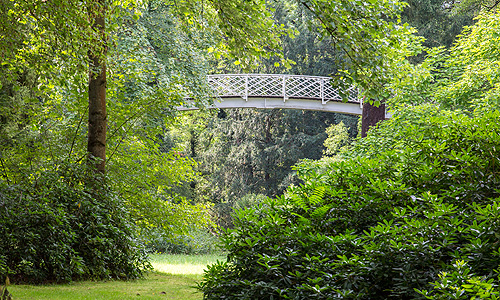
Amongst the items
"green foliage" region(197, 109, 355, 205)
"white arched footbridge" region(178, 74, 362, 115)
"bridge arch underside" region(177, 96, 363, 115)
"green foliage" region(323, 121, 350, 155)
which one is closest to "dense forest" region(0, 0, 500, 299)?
"white arched footbridge" region(178, 74, 362, 115)

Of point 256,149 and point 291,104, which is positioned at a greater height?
point 291,104

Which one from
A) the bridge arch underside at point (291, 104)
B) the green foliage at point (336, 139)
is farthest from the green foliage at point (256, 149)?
the bridge arch underside at point (291, 104)

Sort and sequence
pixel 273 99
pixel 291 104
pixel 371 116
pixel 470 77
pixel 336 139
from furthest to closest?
pixel 336 139 → pixel 291 104 → pixel 273 99 → pixel 371 116 → pixel 470 77

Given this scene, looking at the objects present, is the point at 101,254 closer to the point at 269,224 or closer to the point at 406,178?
the point at 269,224

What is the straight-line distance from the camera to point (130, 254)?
22.4ft

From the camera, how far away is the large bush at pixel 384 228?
3.03 meters

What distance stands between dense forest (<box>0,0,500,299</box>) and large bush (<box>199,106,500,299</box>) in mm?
14

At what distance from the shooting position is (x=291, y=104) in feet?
67.1

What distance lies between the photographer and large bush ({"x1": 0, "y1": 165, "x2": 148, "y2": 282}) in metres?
5.64

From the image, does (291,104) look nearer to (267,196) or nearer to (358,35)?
(267,196)

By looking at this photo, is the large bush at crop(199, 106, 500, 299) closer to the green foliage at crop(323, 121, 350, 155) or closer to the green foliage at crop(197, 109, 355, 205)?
the green foliage at crop(323, 121, 350, 155)

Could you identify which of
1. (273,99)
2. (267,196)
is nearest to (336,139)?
(273,99)

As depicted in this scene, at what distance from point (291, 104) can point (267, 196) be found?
47.9 feet

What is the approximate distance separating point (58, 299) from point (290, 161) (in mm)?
22959
